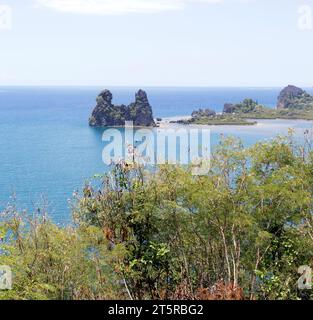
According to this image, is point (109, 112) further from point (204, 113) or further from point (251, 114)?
point (251, 114)

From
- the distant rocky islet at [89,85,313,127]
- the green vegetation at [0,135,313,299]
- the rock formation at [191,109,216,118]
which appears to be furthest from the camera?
the rock formation at [191,109,216,118]

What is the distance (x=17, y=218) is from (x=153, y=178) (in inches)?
65.4

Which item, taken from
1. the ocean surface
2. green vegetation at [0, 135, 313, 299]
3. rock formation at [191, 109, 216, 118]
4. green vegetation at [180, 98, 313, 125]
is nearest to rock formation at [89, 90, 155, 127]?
the ocean surface

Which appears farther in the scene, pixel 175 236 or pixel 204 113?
pixel 204 113

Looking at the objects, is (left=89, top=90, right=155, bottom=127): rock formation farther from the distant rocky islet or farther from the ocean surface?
the ocean surface

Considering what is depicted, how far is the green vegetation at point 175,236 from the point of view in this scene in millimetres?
5758

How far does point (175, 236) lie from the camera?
251 inches

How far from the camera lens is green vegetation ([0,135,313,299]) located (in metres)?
5.76

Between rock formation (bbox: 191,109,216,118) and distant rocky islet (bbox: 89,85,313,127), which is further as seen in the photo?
rock formation (bbox: 191,109,216,118)

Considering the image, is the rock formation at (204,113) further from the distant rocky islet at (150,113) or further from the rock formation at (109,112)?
the rock formation at (109,112)

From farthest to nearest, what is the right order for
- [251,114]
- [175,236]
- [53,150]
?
[251,114]
[53,150]
[175,236]

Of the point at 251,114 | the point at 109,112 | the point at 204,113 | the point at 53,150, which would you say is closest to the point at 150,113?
the point at 109,112
